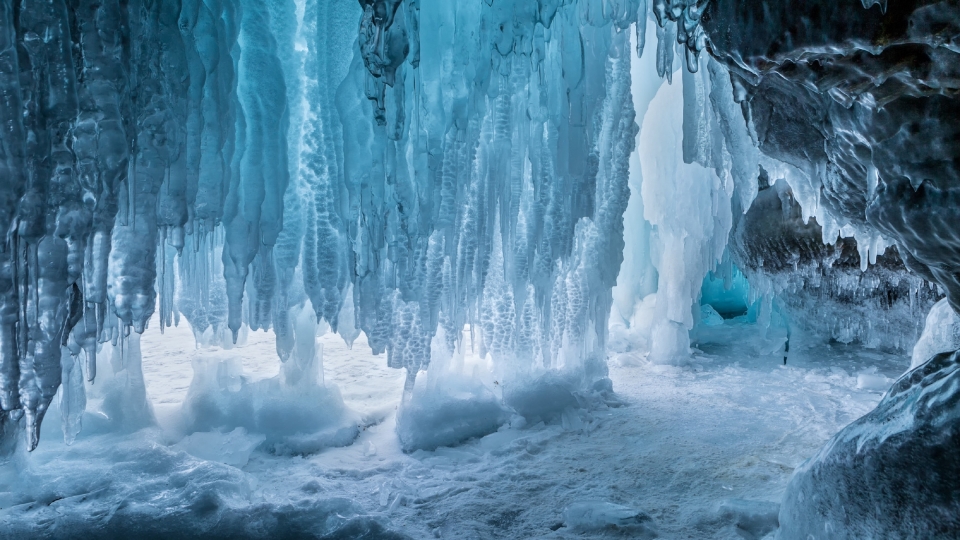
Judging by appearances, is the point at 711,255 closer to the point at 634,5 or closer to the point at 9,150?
the point at 634,5

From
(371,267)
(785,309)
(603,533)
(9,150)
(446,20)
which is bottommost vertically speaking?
(603,533)

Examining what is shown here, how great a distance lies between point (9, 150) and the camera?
8.79ft

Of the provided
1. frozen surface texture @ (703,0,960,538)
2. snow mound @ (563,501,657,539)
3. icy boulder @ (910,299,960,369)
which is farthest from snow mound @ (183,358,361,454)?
icy boulder @ (910,299,960,369)

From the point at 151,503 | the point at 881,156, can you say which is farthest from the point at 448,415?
the point at 881,156

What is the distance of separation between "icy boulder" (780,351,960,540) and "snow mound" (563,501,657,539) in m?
1.03

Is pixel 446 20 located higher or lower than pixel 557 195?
higher

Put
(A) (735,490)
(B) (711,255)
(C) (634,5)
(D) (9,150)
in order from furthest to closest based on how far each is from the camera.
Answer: (B) (711,255) → (C) (634,5) → (A) (735,490) → (D) (9,150)

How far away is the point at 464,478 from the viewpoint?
14.4ft

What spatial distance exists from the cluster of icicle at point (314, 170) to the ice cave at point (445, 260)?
0.02 metres

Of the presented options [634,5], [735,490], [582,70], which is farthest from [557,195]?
[735,490]

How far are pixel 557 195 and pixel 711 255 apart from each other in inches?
169

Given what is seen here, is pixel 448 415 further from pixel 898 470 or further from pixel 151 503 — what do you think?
pixel 898 470

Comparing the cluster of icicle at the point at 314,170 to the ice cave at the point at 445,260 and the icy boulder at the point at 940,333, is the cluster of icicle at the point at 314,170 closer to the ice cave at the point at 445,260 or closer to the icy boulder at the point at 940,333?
the ice cave at the point at 445,260

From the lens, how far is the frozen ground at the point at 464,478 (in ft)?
11.6
